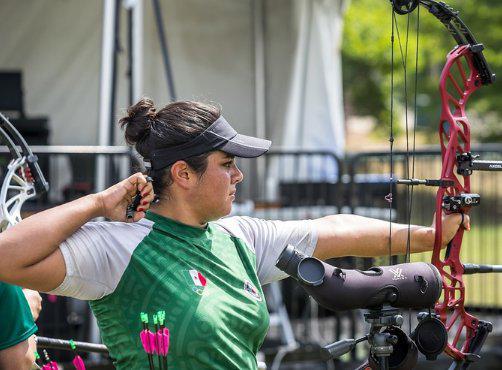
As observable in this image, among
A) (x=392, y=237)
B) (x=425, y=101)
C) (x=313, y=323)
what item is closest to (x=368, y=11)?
(x=425, y=101)

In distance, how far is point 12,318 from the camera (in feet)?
11.1

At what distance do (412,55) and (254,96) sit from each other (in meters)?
13.7

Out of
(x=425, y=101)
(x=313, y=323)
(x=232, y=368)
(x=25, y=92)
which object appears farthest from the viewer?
(x=425, y=101)

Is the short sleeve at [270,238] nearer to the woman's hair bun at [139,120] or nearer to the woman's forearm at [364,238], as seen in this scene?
the woman's forearm at [364,238]

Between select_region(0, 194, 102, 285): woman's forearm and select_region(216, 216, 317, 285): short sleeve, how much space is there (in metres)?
0.58

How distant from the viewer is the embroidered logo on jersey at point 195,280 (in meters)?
3.06

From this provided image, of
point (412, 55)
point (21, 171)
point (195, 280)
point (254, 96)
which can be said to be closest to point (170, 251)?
point (195, 280)

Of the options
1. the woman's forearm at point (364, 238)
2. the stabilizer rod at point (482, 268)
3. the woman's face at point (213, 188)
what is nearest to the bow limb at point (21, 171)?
the woman's face at point (213, 188)

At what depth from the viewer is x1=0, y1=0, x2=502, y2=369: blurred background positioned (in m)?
7.56

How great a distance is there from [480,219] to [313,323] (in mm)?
2079

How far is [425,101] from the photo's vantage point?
29672mm

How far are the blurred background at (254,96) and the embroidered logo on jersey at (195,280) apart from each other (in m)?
4.18

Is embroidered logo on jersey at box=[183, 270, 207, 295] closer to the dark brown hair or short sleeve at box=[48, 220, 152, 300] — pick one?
short sleeve at box=[48, 220, 152, 300]

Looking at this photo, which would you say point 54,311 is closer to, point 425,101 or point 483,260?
point 483,260
